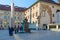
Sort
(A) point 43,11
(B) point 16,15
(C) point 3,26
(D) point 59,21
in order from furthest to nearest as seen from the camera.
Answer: (B) point 16,15 < (C) point 3,26 < (A) point 43,11 < (D) point 59,21

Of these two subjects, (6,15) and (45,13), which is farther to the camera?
(6,15)

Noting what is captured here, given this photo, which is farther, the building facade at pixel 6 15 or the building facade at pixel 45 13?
the building facade at pixel 6 15

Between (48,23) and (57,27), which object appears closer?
(57,27)

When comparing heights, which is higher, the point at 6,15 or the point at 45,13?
the point at 6,15

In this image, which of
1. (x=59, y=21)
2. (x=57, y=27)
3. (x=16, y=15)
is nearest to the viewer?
(x=57, y=27)

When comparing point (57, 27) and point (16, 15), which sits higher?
point (16, 15)

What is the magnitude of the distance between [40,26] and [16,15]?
2748 cm

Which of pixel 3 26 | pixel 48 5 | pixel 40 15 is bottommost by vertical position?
pixel 3 26

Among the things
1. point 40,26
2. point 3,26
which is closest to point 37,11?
point 40,26

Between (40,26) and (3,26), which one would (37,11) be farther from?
(3,26)

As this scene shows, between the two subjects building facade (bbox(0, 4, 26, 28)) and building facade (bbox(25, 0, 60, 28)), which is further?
building facade (bbox(0, 4, 26, 28))

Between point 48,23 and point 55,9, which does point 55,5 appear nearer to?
point 55,9

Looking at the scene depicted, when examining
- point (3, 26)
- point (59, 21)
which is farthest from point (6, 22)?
point (59, 21)

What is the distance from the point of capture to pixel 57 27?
1532 inches
